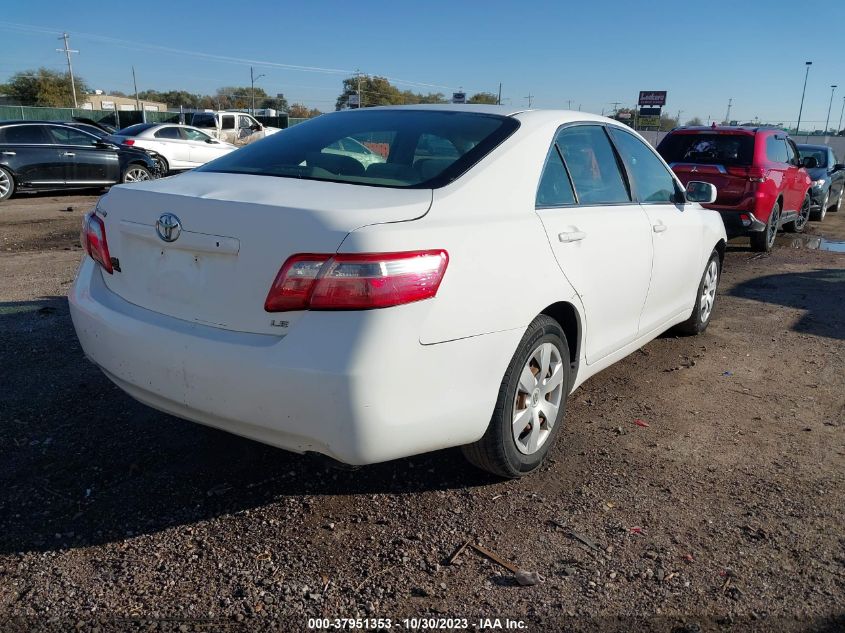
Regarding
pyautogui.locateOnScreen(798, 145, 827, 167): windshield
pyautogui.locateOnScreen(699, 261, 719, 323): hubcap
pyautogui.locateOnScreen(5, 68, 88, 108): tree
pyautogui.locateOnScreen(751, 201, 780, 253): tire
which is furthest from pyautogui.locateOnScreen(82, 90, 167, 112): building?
pyautogui.locateOnScreen(699, 261, 719, 323): hubcap

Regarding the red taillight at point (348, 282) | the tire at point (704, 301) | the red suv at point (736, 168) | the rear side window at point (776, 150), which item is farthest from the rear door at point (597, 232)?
the rear side window at point (776, 150)

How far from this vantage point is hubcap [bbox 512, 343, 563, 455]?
9.99 ft

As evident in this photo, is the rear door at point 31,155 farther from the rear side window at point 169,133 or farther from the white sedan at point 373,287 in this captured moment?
the white sedan at point 373,287

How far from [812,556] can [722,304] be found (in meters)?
4.61

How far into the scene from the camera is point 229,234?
250 centimetres

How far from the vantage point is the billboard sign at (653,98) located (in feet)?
197

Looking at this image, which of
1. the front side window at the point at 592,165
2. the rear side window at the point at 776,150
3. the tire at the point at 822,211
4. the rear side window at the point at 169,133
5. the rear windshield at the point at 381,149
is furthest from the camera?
the rear side window at the point at 169,133

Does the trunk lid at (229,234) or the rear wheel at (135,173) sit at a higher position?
the trunk lid at (229,234)

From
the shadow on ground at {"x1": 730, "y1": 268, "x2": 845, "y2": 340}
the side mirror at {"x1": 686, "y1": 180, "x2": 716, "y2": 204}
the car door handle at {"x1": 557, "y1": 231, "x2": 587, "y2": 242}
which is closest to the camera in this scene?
the car door handle at {"x1": 557, "y1": 231, "x2": 587, "y2": 242}

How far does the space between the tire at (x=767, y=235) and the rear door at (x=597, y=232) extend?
6960mm

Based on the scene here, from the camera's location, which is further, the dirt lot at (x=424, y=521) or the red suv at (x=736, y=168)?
the red suv at (x=736, y=168)

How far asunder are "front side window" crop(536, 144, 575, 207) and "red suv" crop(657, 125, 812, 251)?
6.35m

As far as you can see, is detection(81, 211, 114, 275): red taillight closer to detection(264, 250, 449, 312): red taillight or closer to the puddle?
detection(264, 250, 449, 312): red taillight

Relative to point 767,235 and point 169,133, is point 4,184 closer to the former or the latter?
point 169,133
